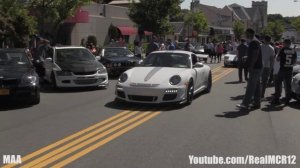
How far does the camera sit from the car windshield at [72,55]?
47.9 feet

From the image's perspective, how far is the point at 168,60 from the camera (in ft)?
39.1

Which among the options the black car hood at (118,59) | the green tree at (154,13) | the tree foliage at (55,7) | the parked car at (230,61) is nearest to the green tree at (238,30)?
the green tree at (154,13)

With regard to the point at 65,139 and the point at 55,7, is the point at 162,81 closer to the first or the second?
the point at 65,139

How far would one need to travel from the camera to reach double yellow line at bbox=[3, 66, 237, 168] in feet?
19.9

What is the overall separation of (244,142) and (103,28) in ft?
115

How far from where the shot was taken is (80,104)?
11258 millimetres

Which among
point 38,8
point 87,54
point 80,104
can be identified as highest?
point 38,8

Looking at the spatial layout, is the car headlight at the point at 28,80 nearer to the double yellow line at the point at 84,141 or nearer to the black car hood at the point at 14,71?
the black car hood at the point at 14,71

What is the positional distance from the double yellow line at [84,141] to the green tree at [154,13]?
91.9ft

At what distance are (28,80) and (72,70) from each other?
306cm

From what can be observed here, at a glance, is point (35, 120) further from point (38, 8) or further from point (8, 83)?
point (38, 8)

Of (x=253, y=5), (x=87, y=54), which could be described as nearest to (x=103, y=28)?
(x=87, y=54)

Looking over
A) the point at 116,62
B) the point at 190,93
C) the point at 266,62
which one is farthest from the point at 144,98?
the point at 116,62

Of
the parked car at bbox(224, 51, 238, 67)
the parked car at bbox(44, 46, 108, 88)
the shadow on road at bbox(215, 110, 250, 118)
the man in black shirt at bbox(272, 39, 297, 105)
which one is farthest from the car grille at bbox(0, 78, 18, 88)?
the parked car at bbox(224, 51, 238, 67)
